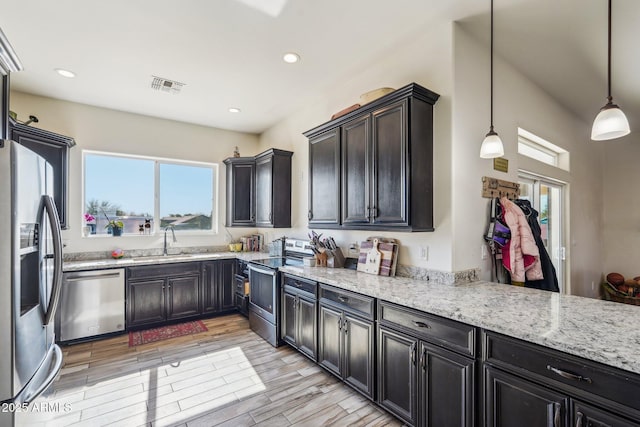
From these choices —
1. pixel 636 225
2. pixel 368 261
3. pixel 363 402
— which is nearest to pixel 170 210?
pixel 368 261

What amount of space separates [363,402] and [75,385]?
2.53 metres

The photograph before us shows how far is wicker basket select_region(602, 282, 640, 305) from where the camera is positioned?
4699mm

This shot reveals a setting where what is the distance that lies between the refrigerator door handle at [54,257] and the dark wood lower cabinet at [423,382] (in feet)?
A: 6.70

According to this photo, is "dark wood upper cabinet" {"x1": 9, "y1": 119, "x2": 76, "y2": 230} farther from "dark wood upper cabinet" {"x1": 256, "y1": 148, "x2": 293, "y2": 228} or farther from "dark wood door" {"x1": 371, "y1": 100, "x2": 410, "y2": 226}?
"dark wood door" {"x1": 371, "y1": 100, "x2": 410, "y2": 226}

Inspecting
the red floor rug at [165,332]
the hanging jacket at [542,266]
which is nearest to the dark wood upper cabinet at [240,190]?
the red floor rug at [165,332]

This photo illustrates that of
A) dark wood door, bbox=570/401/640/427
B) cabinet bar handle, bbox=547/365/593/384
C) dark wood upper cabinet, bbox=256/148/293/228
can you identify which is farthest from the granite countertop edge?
dark wood upper cabinet, bbox=256/148/293/228

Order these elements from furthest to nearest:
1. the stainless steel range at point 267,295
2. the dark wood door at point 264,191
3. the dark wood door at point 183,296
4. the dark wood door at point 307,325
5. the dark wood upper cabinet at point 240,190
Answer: the dark wood upper cabinet at point 240,190, the dark wood door at point 264,191, the dark wood door at point 183,296, the stainless steel range at point 267,295, the dark wood door at point 307,325

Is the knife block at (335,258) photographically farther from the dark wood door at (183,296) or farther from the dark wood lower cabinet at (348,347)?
the dark wood door at (183,296)

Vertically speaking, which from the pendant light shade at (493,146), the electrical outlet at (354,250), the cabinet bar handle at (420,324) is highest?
the pendant light shade at (493,146)

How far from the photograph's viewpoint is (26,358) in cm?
138

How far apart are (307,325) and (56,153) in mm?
3526

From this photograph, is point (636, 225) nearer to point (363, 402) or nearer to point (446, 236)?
point (446, 236)

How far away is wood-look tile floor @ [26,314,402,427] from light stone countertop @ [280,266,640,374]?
928 mm

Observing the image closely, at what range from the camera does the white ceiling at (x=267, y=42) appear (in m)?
2.25
